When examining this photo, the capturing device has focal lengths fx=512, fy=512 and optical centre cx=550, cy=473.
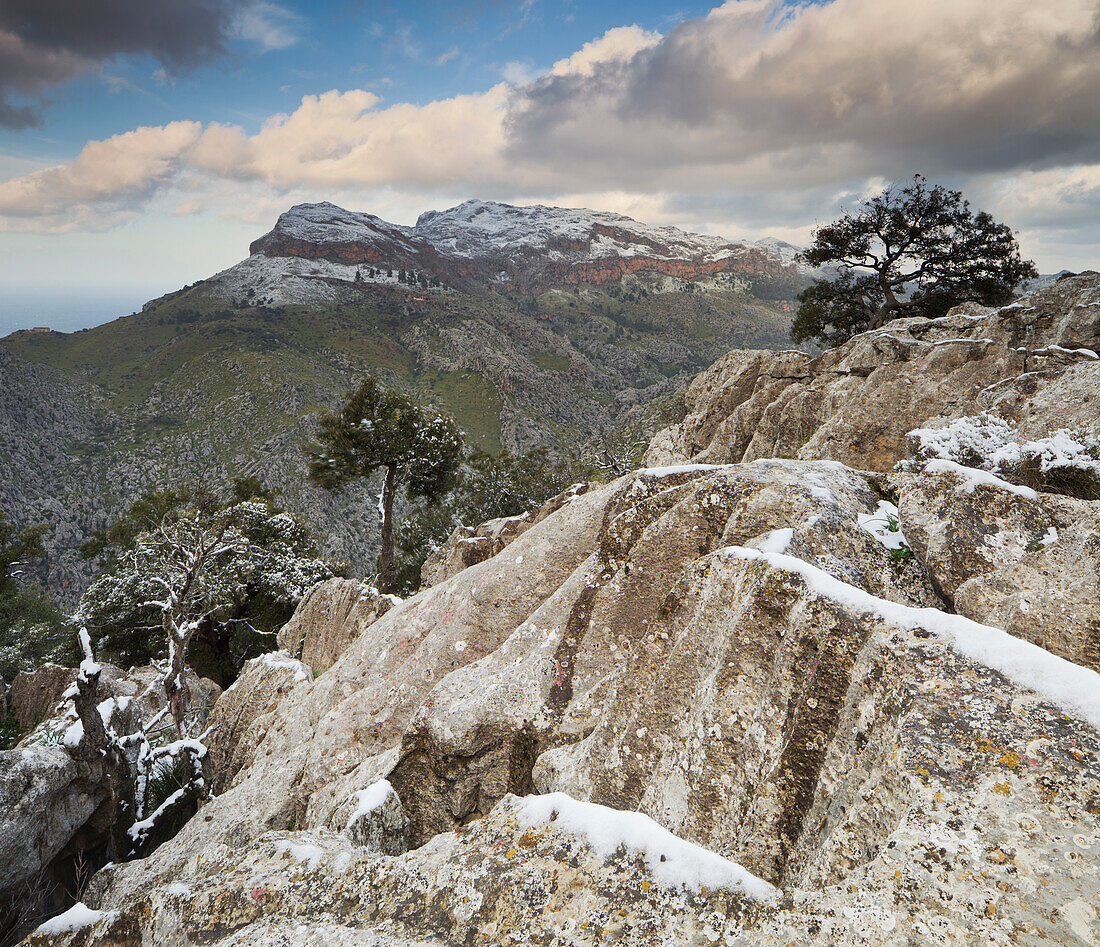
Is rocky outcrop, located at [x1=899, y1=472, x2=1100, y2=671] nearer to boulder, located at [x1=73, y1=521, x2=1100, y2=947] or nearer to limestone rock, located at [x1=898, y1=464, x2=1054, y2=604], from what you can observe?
limestone rock, located at [x1=898, y1=464, x2=1054, y2=604]

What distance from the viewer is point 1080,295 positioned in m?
24.7

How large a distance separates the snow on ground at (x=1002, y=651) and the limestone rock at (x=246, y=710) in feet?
68.3

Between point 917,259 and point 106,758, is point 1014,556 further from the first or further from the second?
point 917,259

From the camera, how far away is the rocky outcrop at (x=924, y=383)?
15.7m

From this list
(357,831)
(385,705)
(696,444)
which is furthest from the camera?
(696,444)

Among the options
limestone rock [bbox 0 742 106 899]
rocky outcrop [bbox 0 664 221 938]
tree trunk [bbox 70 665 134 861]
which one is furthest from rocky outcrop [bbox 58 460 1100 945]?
tree trunk [bbox 70 665 134 861]

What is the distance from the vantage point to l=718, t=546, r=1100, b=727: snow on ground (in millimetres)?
4652

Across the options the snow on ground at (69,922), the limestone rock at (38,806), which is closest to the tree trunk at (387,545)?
the limestone rock at (38,806)

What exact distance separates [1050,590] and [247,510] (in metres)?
49.0

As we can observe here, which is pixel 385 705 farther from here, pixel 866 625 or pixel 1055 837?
pixel 1055 837

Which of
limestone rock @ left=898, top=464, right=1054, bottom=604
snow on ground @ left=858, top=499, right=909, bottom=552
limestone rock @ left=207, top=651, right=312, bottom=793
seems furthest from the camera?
limestone rock @ left=207, top=651, right=312, bottom=793

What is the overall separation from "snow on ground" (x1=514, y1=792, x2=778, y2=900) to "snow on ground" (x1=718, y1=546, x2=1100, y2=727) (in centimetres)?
316

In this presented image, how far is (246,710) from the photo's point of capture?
2223 cm

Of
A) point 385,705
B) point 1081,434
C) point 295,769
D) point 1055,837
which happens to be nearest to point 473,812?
point 385,705
